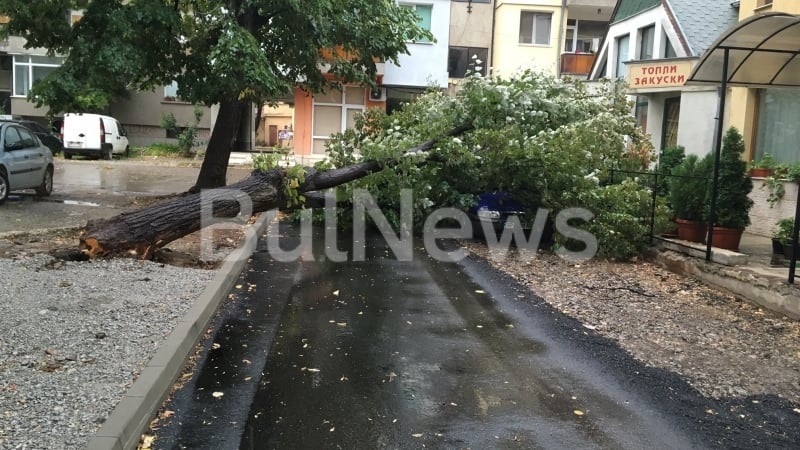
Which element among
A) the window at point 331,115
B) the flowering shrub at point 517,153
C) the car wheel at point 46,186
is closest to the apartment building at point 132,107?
the window at point 331,115

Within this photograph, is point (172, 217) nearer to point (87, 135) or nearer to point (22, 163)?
point (22, 163)

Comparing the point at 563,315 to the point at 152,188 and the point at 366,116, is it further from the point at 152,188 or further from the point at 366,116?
the point at 152,188

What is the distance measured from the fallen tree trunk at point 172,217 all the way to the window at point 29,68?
26646 millimetres

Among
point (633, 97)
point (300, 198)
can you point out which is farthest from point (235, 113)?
point (633, 97)

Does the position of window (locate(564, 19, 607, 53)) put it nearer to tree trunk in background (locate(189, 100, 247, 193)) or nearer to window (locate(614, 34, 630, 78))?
window (locate(614, 34, 630, 78))

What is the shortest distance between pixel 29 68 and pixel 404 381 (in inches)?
1291

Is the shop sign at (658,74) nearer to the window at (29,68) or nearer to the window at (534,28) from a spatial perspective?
the window at (534,28)

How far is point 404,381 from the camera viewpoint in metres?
5.37

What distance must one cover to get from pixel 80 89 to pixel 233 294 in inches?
304

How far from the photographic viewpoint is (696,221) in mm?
10117

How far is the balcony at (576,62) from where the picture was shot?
32906 mm

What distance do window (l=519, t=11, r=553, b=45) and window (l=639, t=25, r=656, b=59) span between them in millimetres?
13948

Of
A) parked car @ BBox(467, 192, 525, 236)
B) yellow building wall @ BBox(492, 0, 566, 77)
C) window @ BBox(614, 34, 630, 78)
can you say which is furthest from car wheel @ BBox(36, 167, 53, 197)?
yellow building wall @ BBox(492, 0, 566, 77)

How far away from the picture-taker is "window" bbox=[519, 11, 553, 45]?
112 ft
